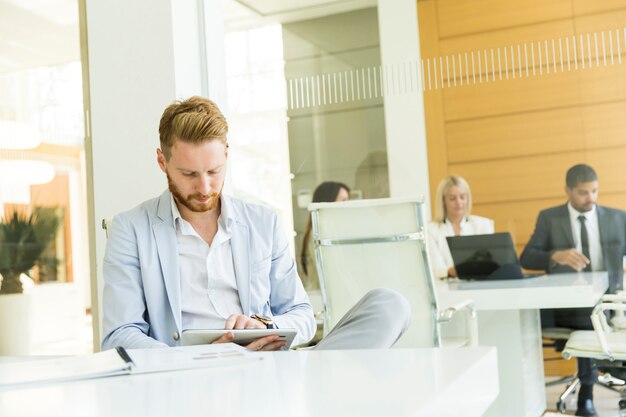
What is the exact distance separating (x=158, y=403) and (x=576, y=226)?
2654mm

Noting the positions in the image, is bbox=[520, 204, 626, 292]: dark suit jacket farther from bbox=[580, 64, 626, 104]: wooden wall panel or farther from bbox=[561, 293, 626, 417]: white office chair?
bbox=[580, 64, 626, 104]: wooden wall panel

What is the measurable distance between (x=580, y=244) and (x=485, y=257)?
390mm

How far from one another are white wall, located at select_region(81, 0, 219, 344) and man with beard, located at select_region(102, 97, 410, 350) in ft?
3.98

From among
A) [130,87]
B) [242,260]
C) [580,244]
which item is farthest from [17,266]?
[580,244]

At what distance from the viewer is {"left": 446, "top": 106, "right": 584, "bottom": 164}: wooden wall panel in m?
3.18

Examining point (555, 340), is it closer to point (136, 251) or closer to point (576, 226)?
point (576, 226)

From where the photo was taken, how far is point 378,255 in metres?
3.04

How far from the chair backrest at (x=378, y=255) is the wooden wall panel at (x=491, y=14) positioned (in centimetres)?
94

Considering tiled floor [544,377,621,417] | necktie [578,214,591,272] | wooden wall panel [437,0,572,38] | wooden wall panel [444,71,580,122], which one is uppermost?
wooden wall panel [437,0,572,38]

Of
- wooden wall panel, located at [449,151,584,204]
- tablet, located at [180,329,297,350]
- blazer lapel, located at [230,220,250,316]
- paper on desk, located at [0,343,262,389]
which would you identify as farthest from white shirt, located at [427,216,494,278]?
paper on desk, located at [0,343,262,389]

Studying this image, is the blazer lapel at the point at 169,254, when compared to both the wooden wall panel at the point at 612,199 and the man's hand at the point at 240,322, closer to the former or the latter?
the man's hand at the point at 240,322

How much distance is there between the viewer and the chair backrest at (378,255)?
2965 millimetres

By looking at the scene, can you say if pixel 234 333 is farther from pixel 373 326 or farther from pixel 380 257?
pixel 380 257

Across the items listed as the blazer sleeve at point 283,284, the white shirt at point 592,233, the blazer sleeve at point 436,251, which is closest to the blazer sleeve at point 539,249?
the white shirt at point 592,233
